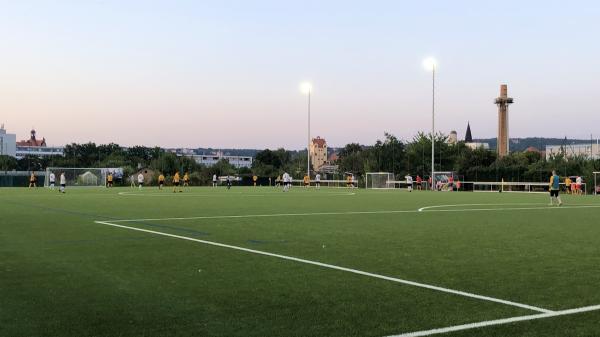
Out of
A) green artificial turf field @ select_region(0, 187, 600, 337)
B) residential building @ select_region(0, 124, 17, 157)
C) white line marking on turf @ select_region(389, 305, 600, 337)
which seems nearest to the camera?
white line marking on turf @ select_region(389, 305, 600, 337)

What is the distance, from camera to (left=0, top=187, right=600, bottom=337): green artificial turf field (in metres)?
5.59

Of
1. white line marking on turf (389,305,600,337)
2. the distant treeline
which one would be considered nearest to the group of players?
the distant treeline

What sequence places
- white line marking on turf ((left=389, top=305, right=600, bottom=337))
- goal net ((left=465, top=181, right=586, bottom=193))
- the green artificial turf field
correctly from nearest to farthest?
white line marking on turf ((left=389, top=305, right=600, bottom=337)) < the green artificial turf field < goal net ((left=465, top=181, right=586, bottom=193))

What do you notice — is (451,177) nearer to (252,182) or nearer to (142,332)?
(252,182)

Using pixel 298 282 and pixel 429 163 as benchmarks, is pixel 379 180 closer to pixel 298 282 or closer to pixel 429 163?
pixel 429 163

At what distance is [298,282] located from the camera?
7641 mm

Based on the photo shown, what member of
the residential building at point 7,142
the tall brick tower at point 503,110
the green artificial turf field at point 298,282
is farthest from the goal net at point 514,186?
the residential building at point 7,142

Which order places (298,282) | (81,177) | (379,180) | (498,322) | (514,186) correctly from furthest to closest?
(81,177) < (379,180) < (514,186) < (298,282) < (498,322)

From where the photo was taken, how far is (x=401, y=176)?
241 feet

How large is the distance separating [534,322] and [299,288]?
2.80m

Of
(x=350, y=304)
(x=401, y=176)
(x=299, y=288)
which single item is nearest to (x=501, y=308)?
(x=350, y=304)

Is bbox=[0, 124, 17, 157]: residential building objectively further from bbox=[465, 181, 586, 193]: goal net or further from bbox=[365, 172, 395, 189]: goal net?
bbox=[465, 181, 586, 193]: goal net

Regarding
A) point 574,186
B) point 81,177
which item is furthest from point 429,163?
point 81,177

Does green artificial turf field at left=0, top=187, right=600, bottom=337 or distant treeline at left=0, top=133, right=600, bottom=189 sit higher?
distant treeline at left=0, top=133, right=600, bottom=189
